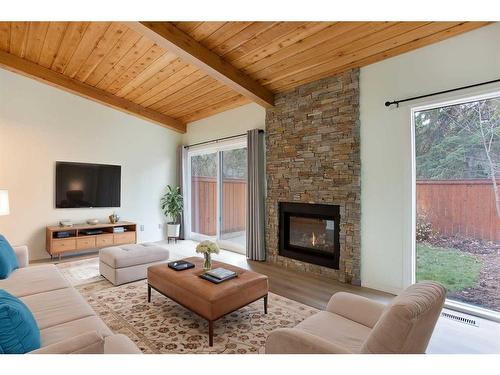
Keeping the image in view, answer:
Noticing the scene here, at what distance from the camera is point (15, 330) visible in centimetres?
121

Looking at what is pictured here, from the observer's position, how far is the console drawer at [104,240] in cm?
482

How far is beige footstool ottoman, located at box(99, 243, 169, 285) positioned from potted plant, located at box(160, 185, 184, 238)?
7.42ft

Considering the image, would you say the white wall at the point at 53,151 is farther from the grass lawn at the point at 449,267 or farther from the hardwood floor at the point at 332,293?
the grass lawn at the point at 449,267

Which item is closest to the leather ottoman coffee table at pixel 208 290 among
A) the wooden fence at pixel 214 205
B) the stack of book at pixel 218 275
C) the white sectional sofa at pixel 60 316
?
the stack of book at pixel 218 275

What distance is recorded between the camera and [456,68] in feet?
8.68

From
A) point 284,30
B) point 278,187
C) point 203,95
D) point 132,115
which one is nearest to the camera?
point 284,30

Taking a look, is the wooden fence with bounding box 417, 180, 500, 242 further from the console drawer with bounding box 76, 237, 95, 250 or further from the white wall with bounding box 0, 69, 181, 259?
the white wall with bounding box 0, 69, 181, 259

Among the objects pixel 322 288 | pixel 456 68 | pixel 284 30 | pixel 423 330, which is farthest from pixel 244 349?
pixel 456 68

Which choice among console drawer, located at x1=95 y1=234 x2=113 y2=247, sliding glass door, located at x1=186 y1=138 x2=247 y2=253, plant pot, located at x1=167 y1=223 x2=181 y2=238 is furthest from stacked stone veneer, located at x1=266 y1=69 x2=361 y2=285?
console drawer, located at x1=95 y1=234 x2=113 y2=247

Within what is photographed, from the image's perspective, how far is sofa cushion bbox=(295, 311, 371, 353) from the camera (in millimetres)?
1521

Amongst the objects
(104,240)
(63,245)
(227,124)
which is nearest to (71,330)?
(63,245)

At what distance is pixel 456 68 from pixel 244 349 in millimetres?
3315

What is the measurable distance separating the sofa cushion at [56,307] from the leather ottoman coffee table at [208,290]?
0.71 meters
